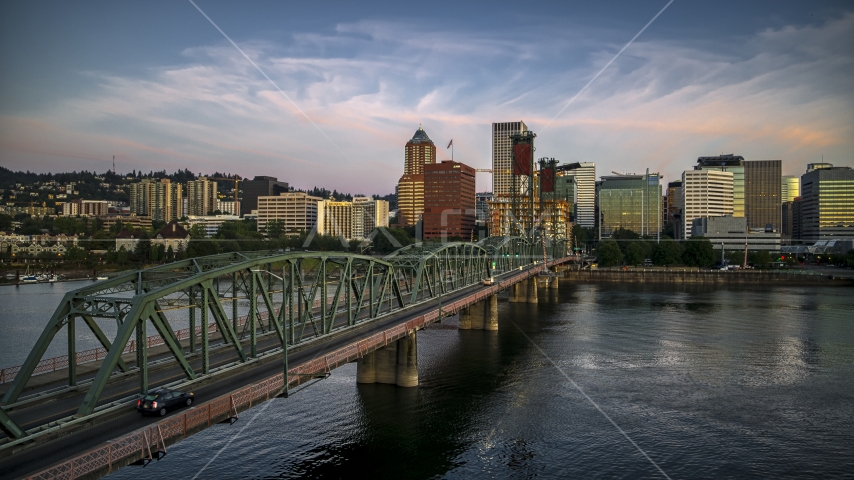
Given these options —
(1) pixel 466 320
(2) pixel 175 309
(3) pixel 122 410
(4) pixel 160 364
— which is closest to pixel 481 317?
(1) pixel 466 320

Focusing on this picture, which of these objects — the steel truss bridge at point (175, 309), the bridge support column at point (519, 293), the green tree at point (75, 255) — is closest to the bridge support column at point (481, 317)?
the steel truss bridge at point (175, 309)

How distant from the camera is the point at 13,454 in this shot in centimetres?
2386

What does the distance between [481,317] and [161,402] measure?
220ft

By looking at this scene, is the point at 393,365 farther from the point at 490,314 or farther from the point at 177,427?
the point at 490,314

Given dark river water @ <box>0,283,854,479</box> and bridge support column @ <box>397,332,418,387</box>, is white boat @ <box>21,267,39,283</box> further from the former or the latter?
bridge support column @ <box>397,332,418,387</box>

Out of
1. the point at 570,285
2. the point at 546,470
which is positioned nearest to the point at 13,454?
the point at 546,470

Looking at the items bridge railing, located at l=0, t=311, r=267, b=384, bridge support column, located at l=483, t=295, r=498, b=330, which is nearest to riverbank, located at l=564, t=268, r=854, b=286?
bridge support column, located at l=483, t=295, r=498, b=330

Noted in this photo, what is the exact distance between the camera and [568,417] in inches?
1908

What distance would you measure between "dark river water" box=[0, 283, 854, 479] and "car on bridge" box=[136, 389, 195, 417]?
979 cm

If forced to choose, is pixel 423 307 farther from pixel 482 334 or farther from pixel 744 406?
pixel 744 406

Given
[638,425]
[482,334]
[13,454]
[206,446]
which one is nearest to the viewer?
[13,454]

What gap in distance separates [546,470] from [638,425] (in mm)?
11560

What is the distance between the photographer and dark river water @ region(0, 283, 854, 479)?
1524 inches

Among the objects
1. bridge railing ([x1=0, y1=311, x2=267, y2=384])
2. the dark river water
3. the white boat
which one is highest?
bridge railing ([x1=0, y1=311, x2=267, y2=384])
